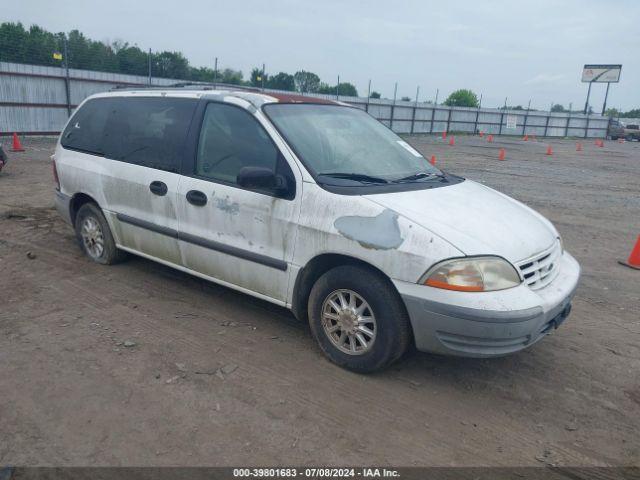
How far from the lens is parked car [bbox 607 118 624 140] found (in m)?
44.7

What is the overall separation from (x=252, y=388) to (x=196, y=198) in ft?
5.48

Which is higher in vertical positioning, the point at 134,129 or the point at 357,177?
the point at 134,129

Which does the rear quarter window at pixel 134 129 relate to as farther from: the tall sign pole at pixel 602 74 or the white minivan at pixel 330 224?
the tall sign pole at pixel 602 74

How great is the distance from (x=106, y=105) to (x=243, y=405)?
364 cm

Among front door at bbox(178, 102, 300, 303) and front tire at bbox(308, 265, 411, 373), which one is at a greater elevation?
front door at bbox(178, 102, 300, 303)

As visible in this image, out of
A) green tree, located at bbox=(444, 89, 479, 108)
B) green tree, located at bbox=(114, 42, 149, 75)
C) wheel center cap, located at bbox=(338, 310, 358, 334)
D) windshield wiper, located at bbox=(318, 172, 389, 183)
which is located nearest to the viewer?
wheel center cap, located at bbox=(338, 310, 358, 334)

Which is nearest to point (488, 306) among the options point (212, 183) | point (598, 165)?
point (212, 183)

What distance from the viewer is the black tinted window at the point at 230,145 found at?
3920 mm

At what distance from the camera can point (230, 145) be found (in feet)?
13.5

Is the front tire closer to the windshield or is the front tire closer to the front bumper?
the front bumper

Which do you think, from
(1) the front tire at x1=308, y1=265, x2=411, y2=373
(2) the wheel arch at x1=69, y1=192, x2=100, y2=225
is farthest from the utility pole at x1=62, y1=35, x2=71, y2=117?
(1) the front tire at x1=308, y1=265, x2=411, y2=373

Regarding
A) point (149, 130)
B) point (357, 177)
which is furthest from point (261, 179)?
point (149, 130)

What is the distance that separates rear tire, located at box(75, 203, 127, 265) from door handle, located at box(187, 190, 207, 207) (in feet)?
4.77

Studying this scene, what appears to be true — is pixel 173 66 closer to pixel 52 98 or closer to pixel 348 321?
pixel 52 98
